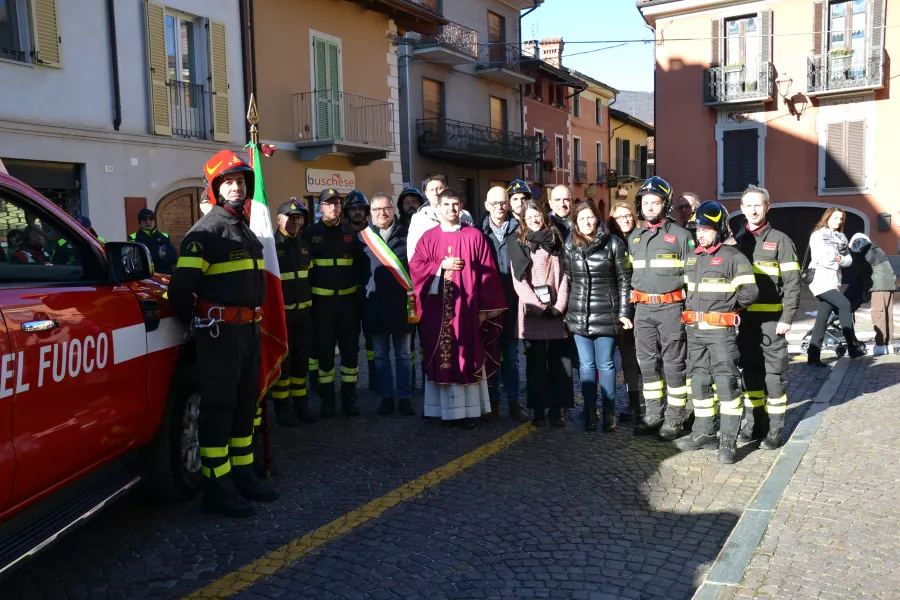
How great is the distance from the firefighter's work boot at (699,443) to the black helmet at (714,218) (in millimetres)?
1443

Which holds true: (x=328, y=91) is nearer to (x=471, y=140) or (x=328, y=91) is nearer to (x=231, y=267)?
(x=471, y=140)

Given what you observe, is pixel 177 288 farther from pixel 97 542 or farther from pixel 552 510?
pixel 552 510

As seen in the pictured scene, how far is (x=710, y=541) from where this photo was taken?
14.1 feet

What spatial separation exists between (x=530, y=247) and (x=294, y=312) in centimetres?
207

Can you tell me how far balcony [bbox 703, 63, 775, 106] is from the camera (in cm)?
2545

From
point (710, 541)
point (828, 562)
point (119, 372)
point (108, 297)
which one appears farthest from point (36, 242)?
point (828, 562)

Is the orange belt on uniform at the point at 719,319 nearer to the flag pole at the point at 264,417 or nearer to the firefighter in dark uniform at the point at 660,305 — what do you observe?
the firefighter in dark uniform at the point at 660,305

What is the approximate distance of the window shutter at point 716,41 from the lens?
2633cm

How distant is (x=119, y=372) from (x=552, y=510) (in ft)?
8.29

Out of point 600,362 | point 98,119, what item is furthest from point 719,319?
point 98,119

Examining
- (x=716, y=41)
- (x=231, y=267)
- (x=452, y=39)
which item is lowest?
(x=231, y=267)

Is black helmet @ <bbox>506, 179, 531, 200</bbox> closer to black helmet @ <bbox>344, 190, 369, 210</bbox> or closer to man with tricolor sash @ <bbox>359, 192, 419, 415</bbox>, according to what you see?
man with tricolor sash @ <bbox>359, 192, 419, 415</bbox>

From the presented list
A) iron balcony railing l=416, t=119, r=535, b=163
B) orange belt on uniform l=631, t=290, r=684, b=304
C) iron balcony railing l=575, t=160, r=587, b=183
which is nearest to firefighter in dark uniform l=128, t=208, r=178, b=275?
orange belt on uniform l=631, t=290, r=684, b=304

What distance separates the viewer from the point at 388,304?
7309 mm
